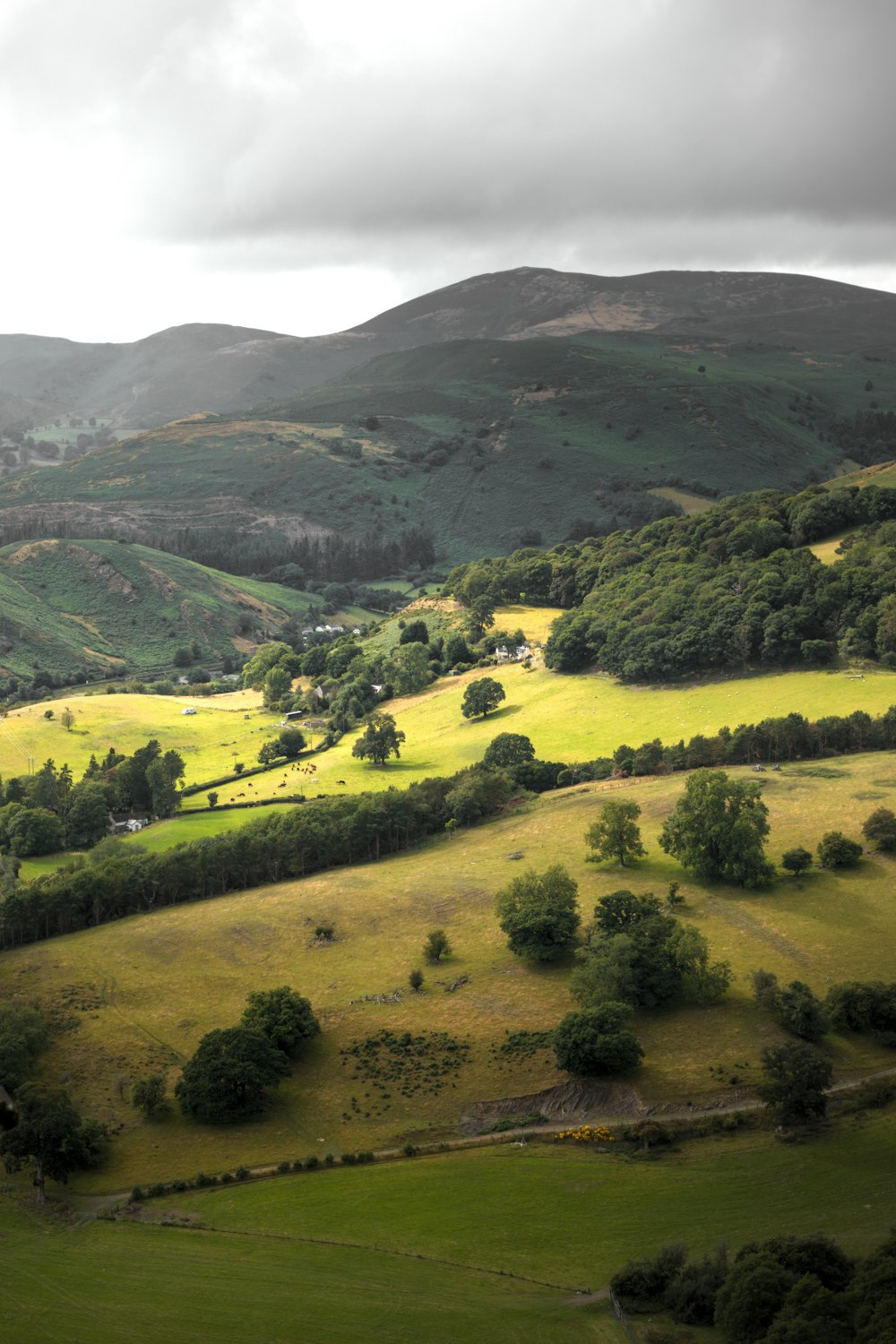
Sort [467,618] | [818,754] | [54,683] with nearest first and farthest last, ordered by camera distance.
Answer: [818,754] < [467,618] < [54,683]

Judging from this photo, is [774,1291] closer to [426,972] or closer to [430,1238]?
[430,1238]

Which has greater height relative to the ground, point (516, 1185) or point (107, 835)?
point (107, 835)

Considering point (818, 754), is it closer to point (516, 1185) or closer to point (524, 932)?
point (524, 932)

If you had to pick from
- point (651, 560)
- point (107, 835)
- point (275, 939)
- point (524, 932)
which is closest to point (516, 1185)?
point (524, 932)

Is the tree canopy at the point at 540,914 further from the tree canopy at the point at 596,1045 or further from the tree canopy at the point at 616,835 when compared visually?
the tree canopy at the point at 596,1045

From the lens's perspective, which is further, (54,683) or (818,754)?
(54,683)

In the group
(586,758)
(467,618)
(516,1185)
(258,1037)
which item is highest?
(467,618)

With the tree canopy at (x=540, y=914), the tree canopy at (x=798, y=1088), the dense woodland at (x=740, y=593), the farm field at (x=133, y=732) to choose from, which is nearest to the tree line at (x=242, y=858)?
the tree canopy at (x=540, y=914)
